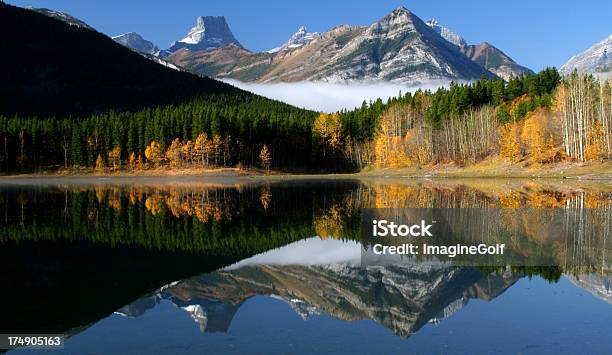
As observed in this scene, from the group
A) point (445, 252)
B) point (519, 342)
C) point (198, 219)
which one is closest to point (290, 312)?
point (519, 342)

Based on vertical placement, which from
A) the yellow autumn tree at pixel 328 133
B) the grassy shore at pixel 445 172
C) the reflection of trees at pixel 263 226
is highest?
the yellow autumn tree at pixel 328 133

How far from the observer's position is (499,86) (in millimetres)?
131875

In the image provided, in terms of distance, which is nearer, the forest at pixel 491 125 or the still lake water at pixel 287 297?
the still lake water at pixel 287 297

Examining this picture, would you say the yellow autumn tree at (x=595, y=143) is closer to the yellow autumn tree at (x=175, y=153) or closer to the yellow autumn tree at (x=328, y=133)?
the yellow autumn tree at (x=328, y=133)

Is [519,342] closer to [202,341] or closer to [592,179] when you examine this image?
[202,341]

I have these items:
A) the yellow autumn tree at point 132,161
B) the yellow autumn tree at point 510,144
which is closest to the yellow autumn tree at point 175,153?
the yellow autumn tree at point 132,161

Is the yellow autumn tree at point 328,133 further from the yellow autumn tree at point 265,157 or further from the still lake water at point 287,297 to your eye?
the still lake water at point 287,297

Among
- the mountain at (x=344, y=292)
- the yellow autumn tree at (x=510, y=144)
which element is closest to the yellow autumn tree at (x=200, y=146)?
the yellow autumn tree at (x=510, y=144)

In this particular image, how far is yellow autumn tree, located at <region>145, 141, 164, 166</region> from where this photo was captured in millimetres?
142125

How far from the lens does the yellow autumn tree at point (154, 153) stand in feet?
466

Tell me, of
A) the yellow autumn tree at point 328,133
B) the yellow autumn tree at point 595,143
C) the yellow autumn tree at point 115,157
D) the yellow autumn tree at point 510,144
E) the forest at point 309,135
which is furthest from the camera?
the yellow autumn tree at point 328,133

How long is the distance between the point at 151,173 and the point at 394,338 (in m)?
134

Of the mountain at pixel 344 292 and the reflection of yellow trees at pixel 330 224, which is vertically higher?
the reflection of yellow trees at pixel 330 224

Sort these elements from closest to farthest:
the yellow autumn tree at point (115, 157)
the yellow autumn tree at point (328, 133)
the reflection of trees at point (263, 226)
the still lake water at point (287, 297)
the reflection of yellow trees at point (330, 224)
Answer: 1. the still lake water at point (287, 297)
2. the reflection of trees at point (263, 226)
3. the reflection of yellow trees at point (330, 224)
4. the yellow autumn tree at point (115, 157)
5. the yellow autumn tree at point (328, 133)
